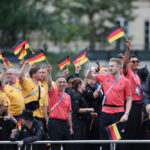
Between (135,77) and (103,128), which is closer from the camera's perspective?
(103,128)

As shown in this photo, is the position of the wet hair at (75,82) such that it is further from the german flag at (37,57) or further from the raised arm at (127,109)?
the raised arm at (127,109)

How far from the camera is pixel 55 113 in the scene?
474 inches

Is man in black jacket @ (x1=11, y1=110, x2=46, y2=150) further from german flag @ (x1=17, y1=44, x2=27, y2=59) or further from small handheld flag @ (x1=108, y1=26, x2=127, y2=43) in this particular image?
small handheld flag @ (x1=108, y1=26, x2=127, y2=43)

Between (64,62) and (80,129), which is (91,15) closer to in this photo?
(64,62)

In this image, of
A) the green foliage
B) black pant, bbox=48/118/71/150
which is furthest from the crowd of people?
the green foliage

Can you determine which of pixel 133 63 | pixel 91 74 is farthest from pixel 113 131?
pixel 133 63

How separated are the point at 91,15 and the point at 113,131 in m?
29.8

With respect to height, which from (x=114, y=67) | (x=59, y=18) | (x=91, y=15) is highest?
(x=91, y=15)

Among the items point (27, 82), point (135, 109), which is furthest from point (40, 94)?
point (135, 109)

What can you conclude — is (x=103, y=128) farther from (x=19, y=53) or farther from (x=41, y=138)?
(x=19, y=53)

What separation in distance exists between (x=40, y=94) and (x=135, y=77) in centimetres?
227

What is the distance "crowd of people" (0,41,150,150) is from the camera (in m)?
11.5

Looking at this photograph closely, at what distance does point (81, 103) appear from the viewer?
12.7 m

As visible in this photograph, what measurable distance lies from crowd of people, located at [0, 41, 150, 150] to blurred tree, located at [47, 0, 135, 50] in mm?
22263
